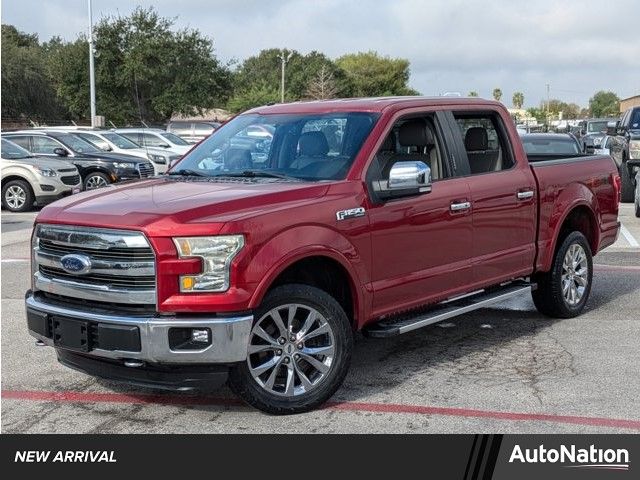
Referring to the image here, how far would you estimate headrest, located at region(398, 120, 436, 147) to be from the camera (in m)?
6.41

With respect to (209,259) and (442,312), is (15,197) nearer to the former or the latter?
(442,312)

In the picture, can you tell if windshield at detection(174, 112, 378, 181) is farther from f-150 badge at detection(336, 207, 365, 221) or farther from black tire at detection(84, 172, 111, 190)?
black tire at detection(84, 172, 111, 190)

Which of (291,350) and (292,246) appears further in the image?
(291,350)

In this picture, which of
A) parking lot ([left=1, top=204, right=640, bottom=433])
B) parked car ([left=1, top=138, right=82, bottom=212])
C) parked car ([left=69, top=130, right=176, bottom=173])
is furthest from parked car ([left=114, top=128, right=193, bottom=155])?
parking lot ([left=1, top=204, right=640, bottom=433])

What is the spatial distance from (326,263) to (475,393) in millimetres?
1293

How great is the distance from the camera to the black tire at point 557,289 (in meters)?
7.54

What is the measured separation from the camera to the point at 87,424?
5086 mm

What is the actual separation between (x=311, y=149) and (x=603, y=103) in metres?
151

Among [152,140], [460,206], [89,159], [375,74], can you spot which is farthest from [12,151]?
[375,74]

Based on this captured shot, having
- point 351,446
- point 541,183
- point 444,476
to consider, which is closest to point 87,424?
point 351,446

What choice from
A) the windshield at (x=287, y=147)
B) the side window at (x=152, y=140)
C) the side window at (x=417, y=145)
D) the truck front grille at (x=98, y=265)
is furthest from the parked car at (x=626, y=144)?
the side window at (x=152, y=140)

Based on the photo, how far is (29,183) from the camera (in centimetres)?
1842

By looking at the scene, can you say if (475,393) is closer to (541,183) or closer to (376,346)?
(376,346)

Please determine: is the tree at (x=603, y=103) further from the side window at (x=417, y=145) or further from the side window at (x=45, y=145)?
the side window at (x=417, y=145)
